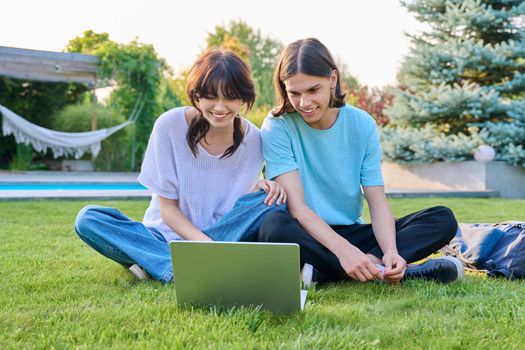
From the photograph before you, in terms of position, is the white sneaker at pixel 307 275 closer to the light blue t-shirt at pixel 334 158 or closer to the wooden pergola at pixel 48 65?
the light blue t-shirt at pixel 334 158

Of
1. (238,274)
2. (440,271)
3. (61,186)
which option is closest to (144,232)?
(238,274)

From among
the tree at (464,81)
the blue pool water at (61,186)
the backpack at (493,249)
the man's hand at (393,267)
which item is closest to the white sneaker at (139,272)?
the man's hand at (393,267)

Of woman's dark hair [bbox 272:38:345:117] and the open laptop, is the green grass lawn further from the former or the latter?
woman's dark hair [bbox 272:38:345:117]

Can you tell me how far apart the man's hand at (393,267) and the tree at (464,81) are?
633 centimetres

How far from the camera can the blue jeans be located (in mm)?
2166

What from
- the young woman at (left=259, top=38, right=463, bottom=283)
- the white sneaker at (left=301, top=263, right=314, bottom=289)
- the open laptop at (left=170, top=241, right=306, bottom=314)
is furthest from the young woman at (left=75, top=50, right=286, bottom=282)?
the open laptop at (left=170, top=241, right=306, bottom=314)

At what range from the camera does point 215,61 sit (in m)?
2.06

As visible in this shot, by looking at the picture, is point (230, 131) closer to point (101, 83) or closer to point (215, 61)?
point (215, 61)

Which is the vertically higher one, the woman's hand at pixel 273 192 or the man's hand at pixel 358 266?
the woman's hand at pixel 273 192

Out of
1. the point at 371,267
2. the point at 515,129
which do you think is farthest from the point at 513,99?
the point at 371,267

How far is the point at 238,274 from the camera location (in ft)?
5.16

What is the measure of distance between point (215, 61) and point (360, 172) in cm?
76

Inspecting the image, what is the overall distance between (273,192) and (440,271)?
2.21 feet

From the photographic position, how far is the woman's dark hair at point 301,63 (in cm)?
213
